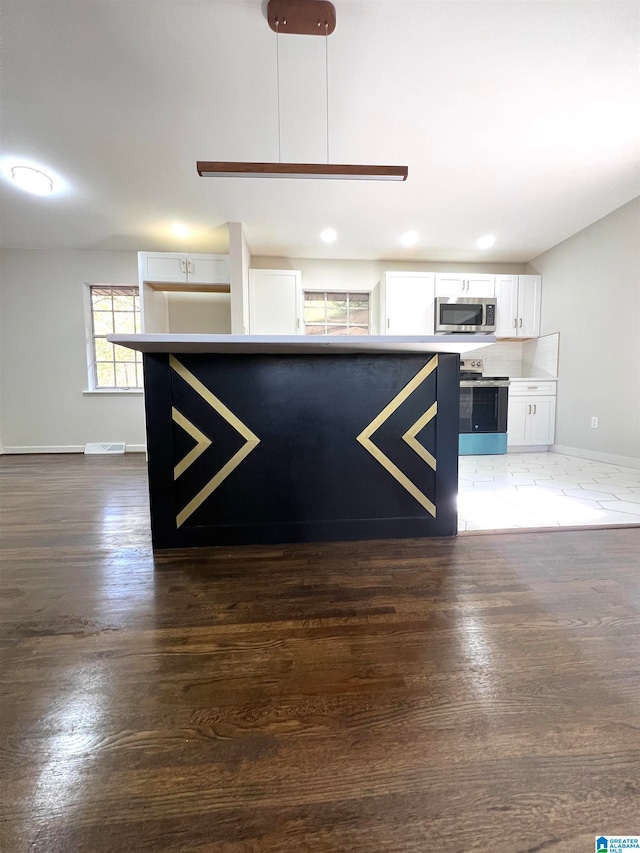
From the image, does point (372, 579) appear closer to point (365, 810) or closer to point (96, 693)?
point (365, 810)

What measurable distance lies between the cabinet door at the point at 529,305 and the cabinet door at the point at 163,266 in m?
4.58

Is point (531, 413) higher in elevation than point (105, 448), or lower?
higher

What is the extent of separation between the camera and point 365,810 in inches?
23.5

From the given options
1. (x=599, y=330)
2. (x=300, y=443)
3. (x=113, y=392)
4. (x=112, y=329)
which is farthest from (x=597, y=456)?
(x=112, y=329)

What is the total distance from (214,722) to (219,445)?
3.50 feet

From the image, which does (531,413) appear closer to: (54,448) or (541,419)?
(541,419)

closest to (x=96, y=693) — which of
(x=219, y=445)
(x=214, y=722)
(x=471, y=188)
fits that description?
(x=214, y=722)

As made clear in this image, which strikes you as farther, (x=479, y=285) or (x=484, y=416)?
(x=479, y=285)

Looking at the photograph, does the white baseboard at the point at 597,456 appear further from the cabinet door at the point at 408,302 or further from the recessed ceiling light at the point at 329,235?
the recessed ceiling light at the point at 329,235

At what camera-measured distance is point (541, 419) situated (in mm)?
4324

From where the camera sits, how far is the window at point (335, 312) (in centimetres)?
482

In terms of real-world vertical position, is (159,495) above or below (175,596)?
above

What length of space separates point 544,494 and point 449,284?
10.6ft

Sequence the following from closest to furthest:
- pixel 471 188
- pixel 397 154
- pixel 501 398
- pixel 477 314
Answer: pixel 397 154 → pixel 471 188 → pixel 501 398 → pixel 477 314
